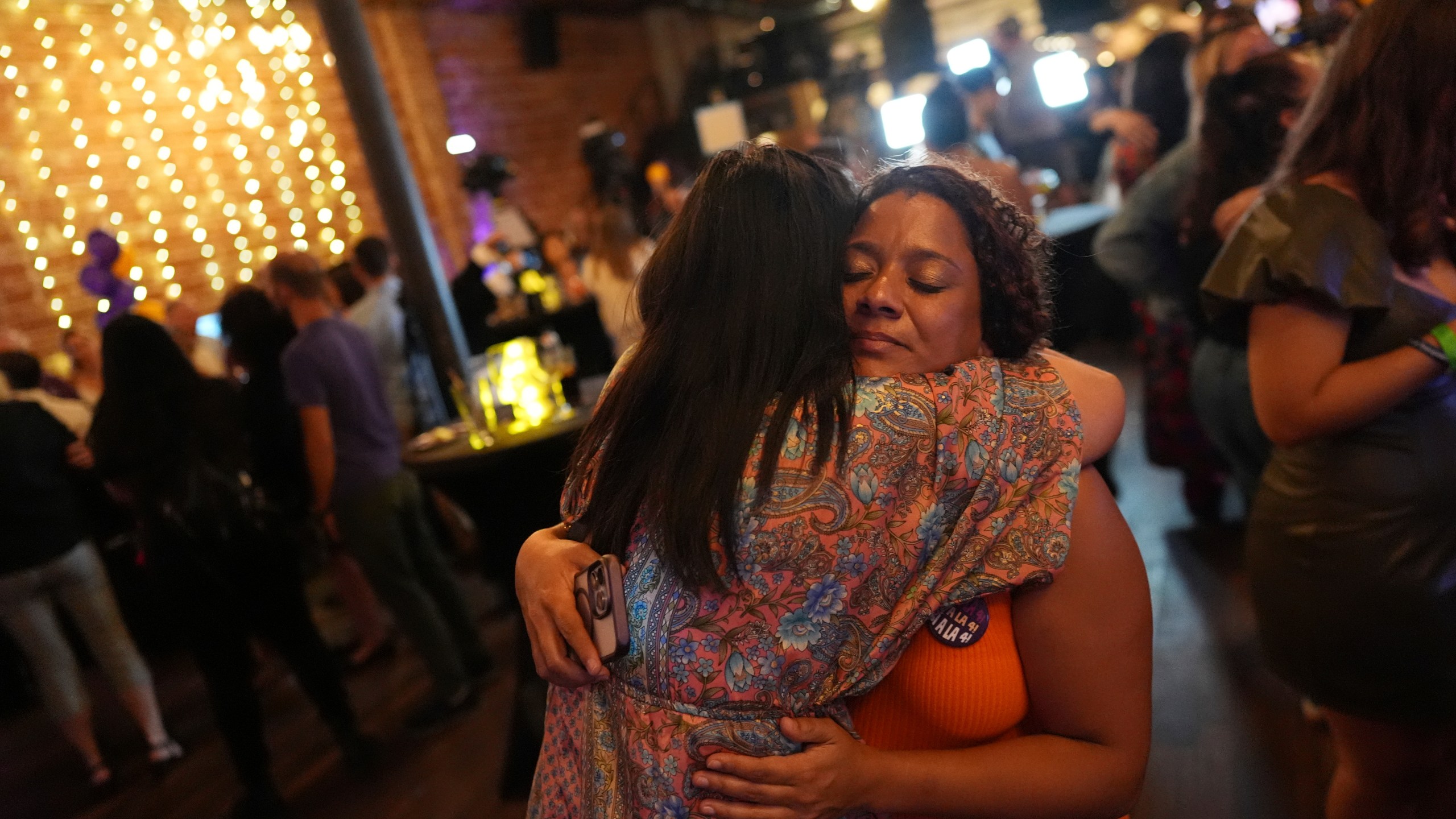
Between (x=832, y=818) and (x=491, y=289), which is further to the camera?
(x=491, y=289)

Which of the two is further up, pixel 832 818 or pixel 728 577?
pixel 728 577

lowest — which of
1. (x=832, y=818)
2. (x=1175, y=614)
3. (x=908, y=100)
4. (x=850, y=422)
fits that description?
(x=1175, y=614)

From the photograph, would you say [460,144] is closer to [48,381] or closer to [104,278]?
[104,278]

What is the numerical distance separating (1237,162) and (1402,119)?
3.24 ft

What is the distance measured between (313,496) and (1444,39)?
3.24 metres

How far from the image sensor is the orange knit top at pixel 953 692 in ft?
3.11

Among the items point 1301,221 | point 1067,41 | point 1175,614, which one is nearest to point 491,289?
point 1175,614

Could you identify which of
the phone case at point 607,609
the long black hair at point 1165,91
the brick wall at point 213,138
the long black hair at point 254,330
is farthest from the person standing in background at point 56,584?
the long black hair at point 1165,91

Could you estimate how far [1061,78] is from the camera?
297 inches

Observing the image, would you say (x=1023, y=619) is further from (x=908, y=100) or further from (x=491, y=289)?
(x=908, y=100)

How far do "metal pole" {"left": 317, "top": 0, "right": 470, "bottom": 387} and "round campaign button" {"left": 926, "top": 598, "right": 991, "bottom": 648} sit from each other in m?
3.01

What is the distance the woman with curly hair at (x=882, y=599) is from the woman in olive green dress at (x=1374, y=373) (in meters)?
0.57

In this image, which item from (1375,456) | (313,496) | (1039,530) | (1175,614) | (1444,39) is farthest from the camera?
(313,496)

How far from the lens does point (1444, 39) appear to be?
1.29 m
